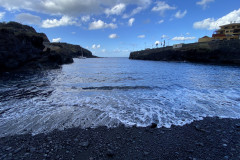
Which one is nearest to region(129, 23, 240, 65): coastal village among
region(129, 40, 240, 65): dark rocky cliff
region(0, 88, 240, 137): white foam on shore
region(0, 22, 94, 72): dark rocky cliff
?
region(129, 40, 240, 65): dark rocky cliff

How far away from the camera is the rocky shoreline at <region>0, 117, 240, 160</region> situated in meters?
3.65

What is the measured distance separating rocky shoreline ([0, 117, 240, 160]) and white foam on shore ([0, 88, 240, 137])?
58cm

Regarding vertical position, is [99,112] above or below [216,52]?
below

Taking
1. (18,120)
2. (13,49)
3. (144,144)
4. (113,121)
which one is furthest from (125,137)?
(13,49)

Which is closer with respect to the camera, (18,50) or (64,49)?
(18,50)

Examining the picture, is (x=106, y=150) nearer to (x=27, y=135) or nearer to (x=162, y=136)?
(x=162, y=136)

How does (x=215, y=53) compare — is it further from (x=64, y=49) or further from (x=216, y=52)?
(x=64, y=49)

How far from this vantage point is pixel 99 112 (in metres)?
6.99

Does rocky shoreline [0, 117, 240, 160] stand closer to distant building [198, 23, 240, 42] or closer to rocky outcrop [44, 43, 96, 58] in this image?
rocky outcrop [44, 43, 96, 58]

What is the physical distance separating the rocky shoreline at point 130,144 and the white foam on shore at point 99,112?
1.91 ft

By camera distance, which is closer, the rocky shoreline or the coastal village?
the rocky shoreline

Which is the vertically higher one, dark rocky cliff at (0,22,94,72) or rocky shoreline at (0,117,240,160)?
dark rocky cliff at (0,22,94,72)

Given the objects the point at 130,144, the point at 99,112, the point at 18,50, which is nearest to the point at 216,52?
the point at 99,112

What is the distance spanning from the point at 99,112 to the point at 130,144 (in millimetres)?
3307
